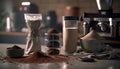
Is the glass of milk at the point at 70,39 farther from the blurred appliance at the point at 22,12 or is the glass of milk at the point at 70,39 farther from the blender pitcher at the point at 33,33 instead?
the blurred appliance at the point at 22,12

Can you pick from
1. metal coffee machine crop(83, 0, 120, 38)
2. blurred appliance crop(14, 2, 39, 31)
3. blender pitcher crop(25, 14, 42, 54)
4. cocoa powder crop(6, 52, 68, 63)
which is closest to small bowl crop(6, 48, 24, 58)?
cocoa powder crop(6, 52, 68, 63)

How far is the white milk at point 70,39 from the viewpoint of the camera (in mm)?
1471

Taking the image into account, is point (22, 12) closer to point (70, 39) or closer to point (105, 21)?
point (105, 21)

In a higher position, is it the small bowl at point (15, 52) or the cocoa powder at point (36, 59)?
the small bowl at point (15, 52)

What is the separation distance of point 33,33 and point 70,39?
203 millimetres

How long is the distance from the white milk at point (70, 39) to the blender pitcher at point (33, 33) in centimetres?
15

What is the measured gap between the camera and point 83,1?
357 cm

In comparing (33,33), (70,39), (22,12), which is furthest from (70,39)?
(22,12)

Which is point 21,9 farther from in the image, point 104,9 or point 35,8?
point 104,9

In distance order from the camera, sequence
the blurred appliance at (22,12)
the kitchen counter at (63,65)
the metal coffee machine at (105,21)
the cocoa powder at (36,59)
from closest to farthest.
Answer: the kitchen counter at (63,65), the cocoa powder at (36,59), the metal coffee machine at (105,21), the blurred appliance at (22,12)

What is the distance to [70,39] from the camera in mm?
1476

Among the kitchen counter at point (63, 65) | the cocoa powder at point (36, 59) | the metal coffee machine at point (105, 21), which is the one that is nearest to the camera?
the kitchen counter at point (63, 65)

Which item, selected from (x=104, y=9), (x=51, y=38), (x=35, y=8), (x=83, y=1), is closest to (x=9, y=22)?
(x=35, y=8)

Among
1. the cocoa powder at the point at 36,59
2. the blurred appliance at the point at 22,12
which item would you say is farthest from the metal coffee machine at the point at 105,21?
the blurred appliance at the point at 22,12
